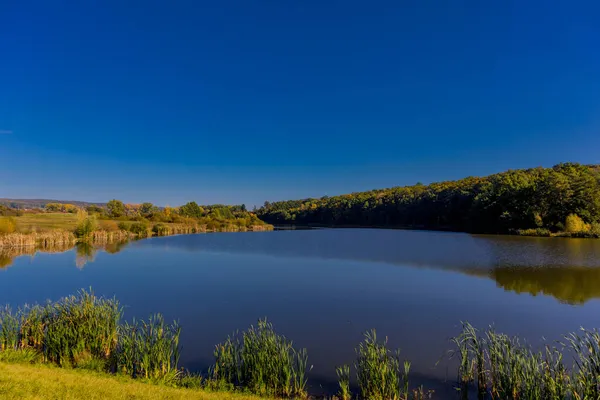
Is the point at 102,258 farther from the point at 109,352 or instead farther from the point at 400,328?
the point at 400,328

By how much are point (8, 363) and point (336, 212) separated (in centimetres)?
9485

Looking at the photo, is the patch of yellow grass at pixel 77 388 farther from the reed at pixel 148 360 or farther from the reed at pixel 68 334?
the reed at pixel 68 334

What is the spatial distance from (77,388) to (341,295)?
9197 mm

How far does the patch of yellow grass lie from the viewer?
14.3ft

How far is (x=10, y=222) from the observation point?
97.1ft

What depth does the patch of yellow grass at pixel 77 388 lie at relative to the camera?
436cm

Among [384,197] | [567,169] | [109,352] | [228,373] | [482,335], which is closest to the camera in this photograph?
[228,373]

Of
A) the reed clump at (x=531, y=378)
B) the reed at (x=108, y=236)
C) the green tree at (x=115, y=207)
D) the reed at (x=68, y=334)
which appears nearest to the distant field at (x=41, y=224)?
Result: the reed at (x=108, y=236)

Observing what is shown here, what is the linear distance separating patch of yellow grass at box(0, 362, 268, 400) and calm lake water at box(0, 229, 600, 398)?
1.75m

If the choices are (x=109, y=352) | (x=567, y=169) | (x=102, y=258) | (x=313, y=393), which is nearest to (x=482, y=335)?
(x=313, y=393)

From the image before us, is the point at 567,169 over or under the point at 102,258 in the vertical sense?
over

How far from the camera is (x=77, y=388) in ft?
15.2

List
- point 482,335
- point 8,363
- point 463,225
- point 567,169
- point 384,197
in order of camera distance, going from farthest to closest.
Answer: point 384,197, point 463,225, point 567,169, point 482,335, point 8,363

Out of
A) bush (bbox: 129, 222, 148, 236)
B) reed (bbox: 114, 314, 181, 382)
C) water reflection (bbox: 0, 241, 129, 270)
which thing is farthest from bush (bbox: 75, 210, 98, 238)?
reed (bbox: 114, 314, 181, 382)
